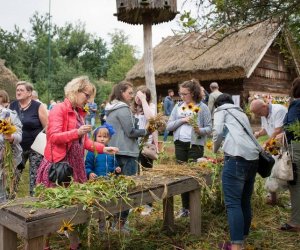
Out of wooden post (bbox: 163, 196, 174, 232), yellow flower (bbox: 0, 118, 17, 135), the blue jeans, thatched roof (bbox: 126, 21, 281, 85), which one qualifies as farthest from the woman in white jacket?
thatched roof (bbox: 126, 21, 281, 85)

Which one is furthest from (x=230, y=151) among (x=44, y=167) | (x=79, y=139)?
(x=44, y=167)

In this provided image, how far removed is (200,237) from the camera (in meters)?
3.75

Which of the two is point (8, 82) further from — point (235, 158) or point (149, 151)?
point (235, 158)

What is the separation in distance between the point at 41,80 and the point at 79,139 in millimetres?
32379

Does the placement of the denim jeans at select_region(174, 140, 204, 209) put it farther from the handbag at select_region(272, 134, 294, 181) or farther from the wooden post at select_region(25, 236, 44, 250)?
the wooden post at select_region(25, 236, 44, 250)

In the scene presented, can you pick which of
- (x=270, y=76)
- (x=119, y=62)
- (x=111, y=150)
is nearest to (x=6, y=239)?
(x=111, y=150)

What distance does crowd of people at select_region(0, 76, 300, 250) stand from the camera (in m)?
3.16

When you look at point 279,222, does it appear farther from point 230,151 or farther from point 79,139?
point 79,139

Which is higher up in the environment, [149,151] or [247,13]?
[247,13]

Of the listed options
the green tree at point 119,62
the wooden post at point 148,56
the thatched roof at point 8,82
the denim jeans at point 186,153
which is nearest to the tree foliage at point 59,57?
the green tree at point 119,62

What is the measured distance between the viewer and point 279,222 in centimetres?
430

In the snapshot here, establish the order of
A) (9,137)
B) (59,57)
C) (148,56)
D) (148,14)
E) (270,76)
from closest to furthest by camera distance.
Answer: (9,137)
(148,14)
(148,56)
(270,76)
(59,57)

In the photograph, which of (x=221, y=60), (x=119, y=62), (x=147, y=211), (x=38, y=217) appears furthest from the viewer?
(x=119, y=62)

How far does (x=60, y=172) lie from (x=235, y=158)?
1.45 metres
